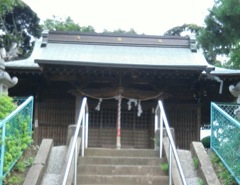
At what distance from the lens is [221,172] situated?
6.28 metres

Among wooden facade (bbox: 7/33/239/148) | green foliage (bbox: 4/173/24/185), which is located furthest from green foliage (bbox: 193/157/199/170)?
wooden facade (bbox: 7/33/239/148)

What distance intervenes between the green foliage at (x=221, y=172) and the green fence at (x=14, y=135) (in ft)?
10.2

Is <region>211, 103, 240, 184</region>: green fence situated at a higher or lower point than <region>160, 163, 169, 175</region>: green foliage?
higher

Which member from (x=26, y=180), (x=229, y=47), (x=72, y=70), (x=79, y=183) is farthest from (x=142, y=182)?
(x=229, y=47)

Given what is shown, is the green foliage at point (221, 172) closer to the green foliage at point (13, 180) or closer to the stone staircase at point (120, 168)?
the stone staircase at point (120, 168)

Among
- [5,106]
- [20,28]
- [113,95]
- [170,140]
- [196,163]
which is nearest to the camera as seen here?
[170,140]

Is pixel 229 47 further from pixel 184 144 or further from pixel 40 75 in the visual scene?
pixel 40 75

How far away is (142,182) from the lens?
6391mm

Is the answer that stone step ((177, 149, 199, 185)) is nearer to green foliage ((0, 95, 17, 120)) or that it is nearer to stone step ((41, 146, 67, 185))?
stone step ((41, 146, 67, 185))

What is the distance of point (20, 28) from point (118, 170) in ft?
76.9

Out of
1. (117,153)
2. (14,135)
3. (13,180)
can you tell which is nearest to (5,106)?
(14,135)

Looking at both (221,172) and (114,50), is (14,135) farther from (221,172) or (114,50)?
(114,50)

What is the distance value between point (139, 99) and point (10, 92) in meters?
4.23

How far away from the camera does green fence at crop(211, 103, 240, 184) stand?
5918 mm
